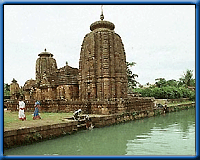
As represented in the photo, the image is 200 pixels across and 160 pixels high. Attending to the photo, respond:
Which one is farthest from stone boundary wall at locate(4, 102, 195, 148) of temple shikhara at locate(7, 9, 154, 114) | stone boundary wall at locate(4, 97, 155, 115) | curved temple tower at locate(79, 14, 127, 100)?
curved temple tower at locate(79, 14, 127, 100)

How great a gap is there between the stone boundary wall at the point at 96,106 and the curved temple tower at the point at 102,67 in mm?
1606

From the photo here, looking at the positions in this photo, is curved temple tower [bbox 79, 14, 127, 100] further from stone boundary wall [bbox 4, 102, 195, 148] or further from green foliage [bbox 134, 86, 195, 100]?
green foliage [bbox 134, 86, 195, 100]

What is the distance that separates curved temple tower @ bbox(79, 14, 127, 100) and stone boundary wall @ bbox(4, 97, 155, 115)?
1.61 metres

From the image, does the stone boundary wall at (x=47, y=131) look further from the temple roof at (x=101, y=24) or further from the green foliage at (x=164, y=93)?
the green foliage at (x=164, y=93)

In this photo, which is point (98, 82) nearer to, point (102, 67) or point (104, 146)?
point (102, 67)

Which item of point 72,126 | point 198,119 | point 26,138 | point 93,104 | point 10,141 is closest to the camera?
point 198,119

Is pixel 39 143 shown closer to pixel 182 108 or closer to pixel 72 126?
pixel 72 126

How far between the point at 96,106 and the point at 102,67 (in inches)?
134

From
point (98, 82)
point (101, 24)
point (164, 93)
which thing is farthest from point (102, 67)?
point (164, 93)

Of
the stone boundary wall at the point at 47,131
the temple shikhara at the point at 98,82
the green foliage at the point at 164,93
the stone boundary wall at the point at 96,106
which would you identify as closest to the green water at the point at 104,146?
the stone boundary wall at the point at 47,131

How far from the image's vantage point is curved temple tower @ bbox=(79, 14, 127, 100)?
51.3ft

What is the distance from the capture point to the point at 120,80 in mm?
16125
